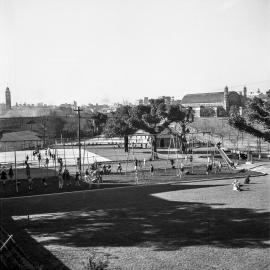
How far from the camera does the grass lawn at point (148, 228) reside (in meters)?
14.2

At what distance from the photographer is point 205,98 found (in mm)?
Answer: 131125

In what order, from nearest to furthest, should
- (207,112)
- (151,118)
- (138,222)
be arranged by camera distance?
(138,222)
(151,118)
(207,112)

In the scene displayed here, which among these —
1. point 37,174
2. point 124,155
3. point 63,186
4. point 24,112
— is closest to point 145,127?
point 124,155

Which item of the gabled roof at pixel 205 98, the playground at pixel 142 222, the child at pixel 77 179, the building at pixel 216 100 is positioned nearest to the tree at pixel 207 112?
the building at pixel 216 100

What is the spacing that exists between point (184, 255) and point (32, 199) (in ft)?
47.6

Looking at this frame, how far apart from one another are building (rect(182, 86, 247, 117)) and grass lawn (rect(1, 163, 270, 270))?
85062 millimetres

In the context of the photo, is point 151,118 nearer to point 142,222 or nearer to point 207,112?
point 142,222

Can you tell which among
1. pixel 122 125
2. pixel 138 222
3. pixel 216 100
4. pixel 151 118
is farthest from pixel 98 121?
pixel 138 222

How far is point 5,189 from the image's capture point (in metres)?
29.9

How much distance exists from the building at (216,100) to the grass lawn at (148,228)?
8506cm

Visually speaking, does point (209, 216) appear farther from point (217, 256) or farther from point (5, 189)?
point (5, 189)

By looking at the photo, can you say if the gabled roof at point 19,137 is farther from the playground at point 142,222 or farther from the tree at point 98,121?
the playground at point 142,222

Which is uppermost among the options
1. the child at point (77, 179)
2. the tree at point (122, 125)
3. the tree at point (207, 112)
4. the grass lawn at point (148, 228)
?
the tree at point (207, 112)

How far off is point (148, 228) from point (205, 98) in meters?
117
